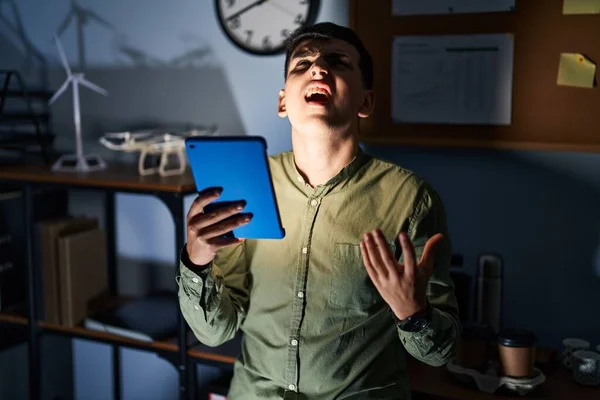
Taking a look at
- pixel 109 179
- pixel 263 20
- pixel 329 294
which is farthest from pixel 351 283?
pixel 263 20

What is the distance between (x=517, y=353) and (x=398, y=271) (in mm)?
615

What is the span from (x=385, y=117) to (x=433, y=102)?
15 cm

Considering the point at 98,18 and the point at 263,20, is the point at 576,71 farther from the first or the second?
the point at 98,18

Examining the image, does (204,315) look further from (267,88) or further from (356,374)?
(267,88)

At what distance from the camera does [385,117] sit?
2.13m

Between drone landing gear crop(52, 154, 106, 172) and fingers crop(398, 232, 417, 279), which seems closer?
fingers crop(398, 232, 417, 279)

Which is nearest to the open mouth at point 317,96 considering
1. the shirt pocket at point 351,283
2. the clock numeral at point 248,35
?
the shirt pocket at point 351,283

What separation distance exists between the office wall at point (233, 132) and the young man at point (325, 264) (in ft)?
1.59

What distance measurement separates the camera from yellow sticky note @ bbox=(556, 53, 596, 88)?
1866 mm

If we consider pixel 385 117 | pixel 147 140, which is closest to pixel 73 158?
pixel 147 140

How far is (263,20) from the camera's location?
2.26 m

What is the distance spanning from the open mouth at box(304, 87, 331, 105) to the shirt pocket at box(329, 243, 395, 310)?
318 millimetres

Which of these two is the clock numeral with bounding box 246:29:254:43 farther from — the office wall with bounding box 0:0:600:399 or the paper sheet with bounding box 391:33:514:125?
the paper sheet with bounding box 391:33:514:125

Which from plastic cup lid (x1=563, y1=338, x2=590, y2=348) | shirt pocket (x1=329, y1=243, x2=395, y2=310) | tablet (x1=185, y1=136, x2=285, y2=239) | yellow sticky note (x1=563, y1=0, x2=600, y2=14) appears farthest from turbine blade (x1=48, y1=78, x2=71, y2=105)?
plastic cup lid (x1=563, y1=338, x2=590, y2=348)
